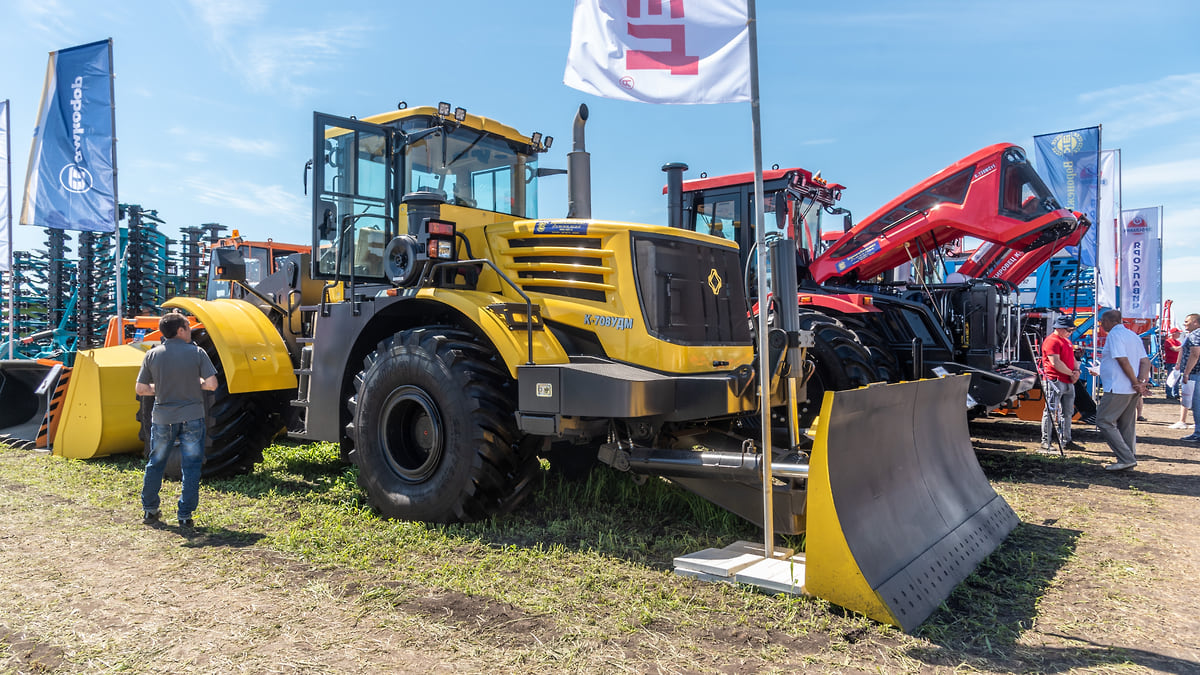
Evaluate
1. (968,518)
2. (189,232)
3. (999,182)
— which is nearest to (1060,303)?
(999,182)

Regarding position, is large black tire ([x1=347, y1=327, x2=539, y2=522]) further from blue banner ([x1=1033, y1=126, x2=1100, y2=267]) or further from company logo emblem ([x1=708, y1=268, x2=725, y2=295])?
blue banner ([x1=1033, y1=126, x2=1100, y2=267])

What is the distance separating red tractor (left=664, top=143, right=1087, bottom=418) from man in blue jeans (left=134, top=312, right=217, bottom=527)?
517cm

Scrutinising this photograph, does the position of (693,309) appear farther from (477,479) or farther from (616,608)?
(616,608)

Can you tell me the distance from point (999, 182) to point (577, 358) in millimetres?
6451

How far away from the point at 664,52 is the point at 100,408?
661 centimetres

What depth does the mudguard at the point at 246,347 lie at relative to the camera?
651 cm

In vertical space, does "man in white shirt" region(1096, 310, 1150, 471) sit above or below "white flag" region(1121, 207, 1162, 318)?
below

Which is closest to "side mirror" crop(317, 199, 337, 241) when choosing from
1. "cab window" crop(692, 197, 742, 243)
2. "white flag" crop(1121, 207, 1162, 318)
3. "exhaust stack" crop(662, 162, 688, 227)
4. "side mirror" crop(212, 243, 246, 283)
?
"side mirror" crop(212, 243, 246, 283)

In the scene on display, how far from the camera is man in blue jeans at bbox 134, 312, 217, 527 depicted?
5.44m

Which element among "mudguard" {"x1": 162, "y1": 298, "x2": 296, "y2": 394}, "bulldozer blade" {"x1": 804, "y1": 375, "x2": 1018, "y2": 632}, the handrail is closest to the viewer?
"bulldozer blade" {"x1": 804, "y1": 375, "x2": 1018, "y2": 632}

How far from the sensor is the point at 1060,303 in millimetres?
14500

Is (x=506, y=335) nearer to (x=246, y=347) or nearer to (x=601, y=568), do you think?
(x=601, y=568)

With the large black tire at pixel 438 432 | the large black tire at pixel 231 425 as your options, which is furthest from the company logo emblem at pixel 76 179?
the large black tire at pixel 438 432

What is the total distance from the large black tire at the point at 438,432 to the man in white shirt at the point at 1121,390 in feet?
20.4
